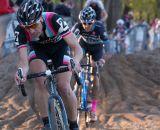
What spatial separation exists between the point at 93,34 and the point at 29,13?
3.33 meters

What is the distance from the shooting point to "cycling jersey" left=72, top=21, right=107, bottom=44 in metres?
8.66

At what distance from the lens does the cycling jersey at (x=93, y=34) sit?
8664 mm

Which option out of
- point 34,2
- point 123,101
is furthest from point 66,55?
point 123,101

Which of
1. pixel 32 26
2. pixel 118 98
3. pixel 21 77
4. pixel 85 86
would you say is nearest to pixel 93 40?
pixel 85 86

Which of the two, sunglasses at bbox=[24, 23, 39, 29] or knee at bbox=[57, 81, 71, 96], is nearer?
sunglasses at bbox=[24, 23, 39, 29]

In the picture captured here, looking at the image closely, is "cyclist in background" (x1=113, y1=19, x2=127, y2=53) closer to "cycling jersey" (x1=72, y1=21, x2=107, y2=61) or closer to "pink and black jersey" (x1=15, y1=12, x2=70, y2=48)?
"cycling jersey" (x1=72, y1=21, x2=107, y2=61)

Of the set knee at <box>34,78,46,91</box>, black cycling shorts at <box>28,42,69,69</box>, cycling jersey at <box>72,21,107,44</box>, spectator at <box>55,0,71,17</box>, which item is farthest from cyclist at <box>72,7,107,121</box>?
spectator at <box>55,0,71,17</box>

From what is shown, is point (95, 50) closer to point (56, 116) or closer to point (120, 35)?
point (56, 116)

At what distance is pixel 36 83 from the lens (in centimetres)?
602

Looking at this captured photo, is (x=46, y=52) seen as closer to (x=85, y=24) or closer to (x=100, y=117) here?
(x=85, y=24)

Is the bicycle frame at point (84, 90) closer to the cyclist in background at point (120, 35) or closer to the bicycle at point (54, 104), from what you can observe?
the bicycle at point (54, 104)

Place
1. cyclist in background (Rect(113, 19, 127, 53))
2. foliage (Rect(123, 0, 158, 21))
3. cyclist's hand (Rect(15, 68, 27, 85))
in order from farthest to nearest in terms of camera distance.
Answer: foliage (Rect(123, 0, 158, 21)) → cyclist in background (Rect(113, 19, 127, 53)) → cyclist's hand (Rect(15, 68, 27, 85))

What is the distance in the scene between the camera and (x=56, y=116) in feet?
18.3

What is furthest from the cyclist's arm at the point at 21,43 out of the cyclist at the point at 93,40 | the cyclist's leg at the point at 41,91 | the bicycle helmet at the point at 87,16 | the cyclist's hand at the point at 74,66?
the cyclist at the point at 93,40
